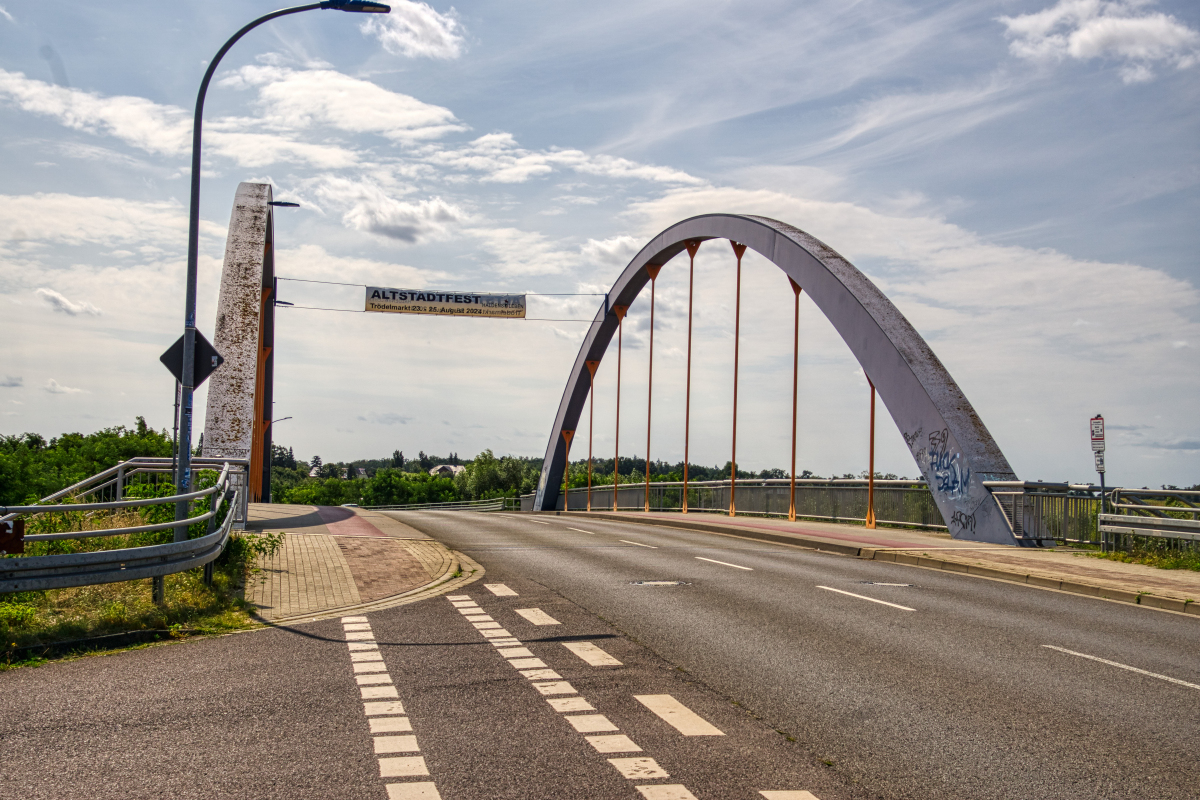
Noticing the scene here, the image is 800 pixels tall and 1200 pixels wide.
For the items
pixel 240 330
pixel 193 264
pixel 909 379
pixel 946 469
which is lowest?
pixel 946 469

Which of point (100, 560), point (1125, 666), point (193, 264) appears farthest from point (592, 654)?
point (193, 264)

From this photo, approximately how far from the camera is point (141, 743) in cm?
514

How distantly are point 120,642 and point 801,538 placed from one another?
48.4 ft

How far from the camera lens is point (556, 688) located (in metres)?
6.54

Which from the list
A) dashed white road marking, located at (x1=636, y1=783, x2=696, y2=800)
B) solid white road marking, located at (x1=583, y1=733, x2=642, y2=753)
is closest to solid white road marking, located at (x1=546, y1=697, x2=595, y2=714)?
solid white road marking, located at (x1=583, y1=733, x2=642, y2=753)

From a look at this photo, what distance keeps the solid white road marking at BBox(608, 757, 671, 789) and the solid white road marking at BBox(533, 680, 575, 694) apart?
5.12 feet

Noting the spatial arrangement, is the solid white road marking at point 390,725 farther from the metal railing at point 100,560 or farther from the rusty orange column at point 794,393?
the rusty orange column at point 794,393

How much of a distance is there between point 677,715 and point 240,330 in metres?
27.1

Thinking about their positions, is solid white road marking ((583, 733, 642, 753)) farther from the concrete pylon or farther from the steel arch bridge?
the concrete pylon

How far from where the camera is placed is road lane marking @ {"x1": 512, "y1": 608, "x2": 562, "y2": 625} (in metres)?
9.33

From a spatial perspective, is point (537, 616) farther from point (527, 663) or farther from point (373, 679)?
point (373, 679)

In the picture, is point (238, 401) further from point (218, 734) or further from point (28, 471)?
point (218, 734)

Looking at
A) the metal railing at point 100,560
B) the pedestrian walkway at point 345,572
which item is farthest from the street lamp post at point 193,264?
the pedestrian walkway at point 345,572

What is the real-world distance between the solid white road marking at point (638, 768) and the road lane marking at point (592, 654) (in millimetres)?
2385
